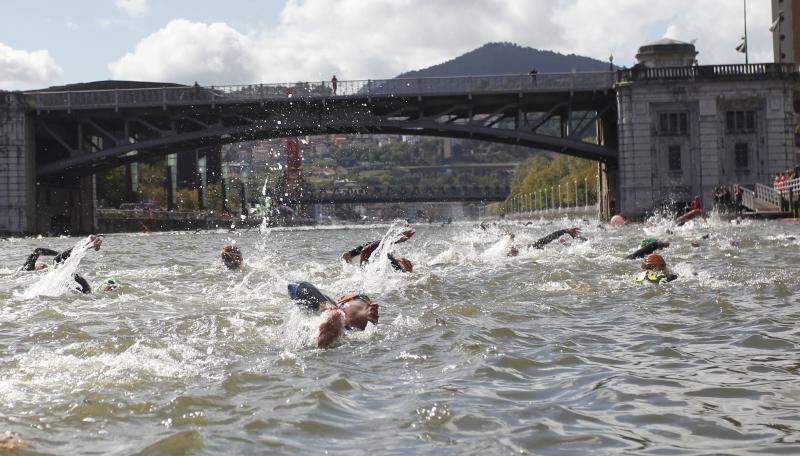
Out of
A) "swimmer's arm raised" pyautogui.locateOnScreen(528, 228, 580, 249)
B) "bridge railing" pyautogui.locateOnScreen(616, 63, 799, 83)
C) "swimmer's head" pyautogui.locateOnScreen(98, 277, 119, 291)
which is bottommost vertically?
"swimmer's head" pyautogui.locateOnScreen(98, 277, 119, 291)

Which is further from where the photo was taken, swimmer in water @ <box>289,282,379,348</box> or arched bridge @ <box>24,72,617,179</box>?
arched bridge @ <box>24,72,617,179</box>

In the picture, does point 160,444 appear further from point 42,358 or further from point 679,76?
point 679,76

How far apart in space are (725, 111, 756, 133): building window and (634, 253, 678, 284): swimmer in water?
54938 millimetres

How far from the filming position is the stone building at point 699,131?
68125 millimetres

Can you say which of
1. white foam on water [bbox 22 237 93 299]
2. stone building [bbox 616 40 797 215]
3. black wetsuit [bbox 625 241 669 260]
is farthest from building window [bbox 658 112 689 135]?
white foam on water [bbox 22 237 93 299]

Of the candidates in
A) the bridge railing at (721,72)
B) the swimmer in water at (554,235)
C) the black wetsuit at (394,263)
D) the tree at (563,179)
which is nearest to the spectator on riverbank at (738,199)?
the bridge railing at (721,72)

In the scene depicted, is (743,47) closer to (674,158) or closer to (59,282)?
(674,158)

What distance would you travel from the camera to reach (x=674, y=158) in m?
69.6

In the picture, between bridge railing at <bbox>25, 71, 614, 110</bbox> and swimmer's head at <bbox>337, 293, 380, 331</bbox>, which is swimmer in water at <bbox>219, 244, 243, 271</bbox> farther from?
bridge railing at <bbox>25, 71, 614, 110</bbox>

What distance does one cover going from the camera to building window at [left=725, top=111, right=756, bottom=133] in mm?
68938

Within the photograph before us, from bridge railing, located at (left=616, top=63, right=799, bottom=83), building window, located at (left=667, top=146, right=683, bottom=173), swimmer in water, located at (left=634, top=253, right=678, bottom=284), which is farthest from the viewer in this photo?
building window, located at (left=667, top=146, right=683, bottom=173)

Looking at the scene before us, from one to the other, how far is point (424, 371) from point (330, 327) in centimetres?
180

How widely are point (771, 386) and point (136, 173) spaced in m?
120

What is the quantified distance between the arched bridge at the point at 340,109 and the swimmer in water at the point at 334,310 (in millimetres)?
54658
